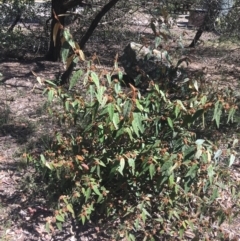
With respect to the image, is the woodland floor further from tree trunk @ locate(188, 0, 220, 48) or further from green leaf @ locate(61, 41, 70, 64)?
green leaf @ locate(61, 41, 70, 64)

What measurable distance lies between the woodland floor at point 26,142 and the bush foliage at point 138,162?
22cm

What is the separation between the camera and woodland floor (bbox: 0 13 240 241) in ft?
11.1

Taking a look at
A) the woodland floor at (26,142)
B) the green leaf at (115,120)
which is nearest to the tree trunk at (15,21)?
the woodland floor at (26,142)

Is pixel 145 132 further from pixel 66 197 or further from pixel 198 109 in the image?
pixel 66 197

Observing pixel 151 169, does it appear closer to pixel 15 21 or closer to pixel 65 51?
pixel 65 51

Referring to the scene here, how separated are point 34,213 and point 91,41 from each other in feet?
19.0

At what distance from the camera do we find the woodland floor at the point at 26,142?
339 centimetres

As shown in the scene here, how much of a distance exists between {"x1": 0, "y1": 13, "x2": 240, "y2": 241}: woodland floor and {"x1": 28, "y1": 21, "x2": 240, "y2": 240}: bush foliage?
22cm

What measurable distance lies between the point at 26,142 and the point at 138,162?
1.76 meters

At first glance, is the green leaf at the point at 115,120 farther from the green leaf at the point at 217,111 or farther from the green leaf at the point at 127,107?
the green leaf at the point at 217,111

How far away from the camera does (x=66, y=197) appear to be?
323 centimetres

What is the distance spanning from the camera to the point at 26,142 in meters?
4.66

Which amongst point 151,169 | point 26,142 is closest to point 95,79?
point 151,169

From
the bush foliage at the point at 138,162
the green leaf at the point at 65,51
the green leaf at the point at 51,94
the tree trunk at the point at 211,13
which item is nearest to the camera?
the green leaf at the point at 65,51
